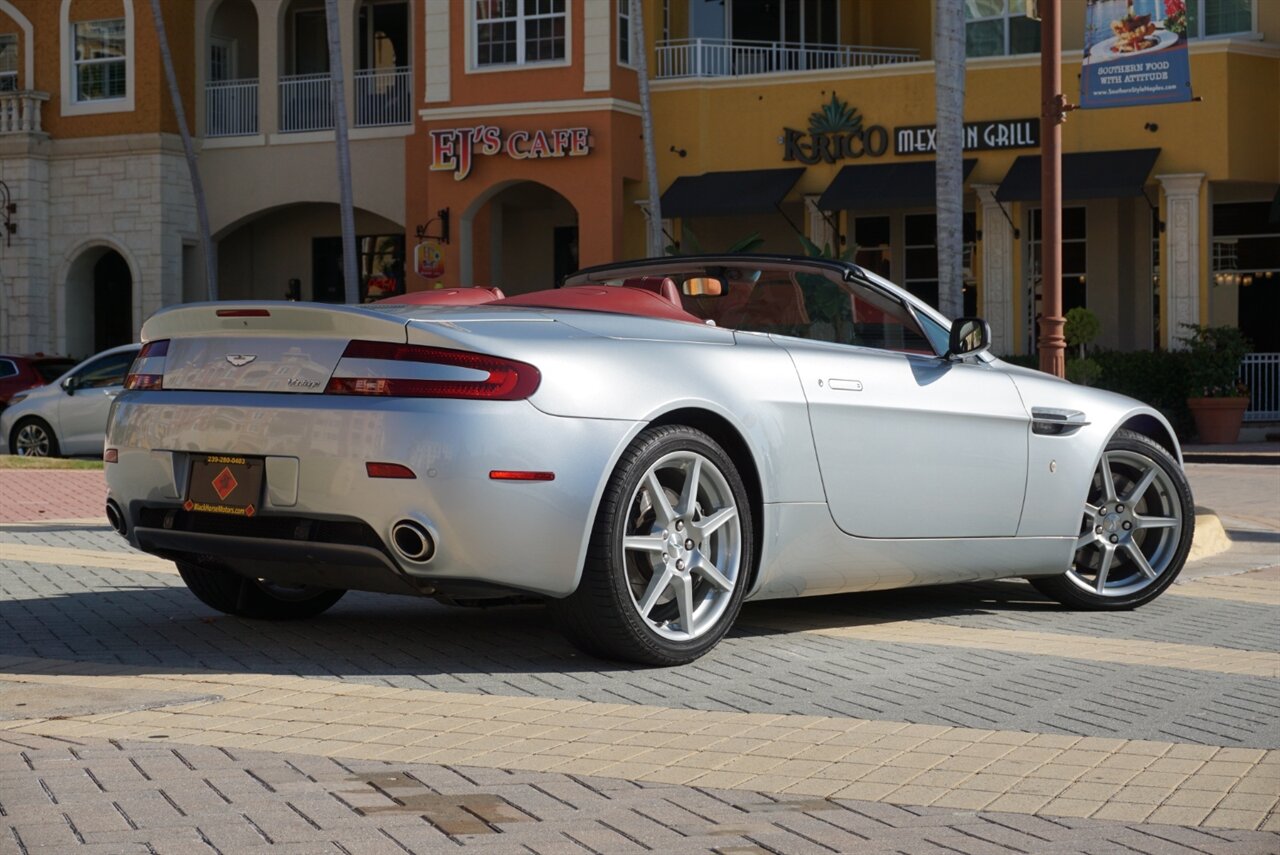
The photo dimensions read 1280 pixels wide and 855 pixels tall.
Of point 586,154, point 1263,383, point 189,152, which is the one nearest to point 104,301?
point 189,152

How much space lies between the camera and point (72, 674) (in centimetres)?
605

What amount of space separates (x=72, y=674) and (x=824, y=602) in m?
3.47

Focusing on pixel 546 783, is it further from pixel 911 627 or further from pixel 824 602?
pixel 824 602

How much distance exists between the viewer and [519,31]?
30.5m

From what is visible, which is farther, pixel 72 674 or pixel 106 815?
pixel 72 674

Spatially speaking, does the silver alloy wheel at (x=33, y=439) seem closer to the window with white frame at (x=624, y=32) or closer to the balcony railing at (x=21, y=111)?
the window with white frame at (x=624, y=32)

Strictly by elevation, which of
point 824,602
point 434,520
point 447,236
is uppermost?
point 447,236

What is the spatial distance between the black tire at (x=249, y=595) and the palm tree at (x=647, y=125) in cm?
2060

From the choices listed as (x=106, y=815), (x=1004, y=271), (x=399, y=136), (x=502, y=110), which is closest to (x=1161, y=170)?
(x=1004, y=271)

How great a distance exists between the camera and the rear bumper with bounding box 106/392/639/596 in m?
5.74

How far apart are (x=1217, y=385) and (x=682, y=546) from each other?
21.3m

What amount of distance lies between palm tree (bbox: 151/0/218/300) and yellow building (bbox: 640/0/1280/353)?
8282 millimetres

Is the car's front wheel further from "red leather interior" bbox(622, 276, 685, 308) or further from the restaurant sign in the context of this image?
"red leather interior" bbox(622, 276, 685, 308)

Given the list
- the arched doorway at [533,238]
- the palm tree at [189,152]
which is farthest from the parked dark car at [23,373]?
the arched doorway at [533,238]
